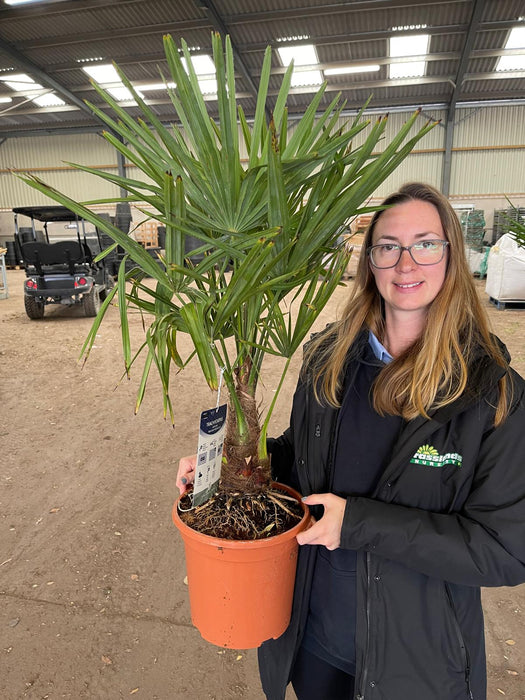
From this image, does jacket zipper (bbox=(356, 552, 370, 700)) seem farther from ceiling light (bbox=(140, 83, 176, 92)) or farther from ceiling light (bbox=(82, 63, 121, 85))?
ceiling light (bbox=(140, 83, 176, 92))

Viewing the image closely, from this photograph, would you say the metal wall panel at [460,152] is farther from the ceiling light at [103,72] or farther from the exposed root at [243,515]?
the exposed root at [243,515]

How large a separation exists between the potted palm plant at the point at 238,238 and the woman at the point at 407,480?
0.12m

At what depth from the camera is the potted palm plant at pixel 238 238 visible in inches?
33.6

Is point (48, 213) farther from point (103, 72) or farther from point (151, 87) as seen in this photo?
point (151, 87)

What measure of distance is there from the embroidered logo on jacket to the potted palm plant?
0.93 ft

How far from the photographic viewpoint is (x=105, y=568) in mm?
2150

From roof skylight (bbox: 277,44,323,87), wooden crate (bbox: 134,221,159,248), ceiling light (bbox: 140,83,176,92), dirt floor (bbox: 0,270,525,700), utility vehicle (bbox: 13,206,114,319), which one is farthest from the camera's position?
wooden crate (bbox: 134,221,159,248)

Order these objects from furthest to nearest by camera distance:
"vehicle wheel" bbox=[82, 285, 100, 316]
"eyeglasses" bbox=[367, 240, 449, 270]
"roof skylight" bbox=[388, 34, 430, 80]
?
"roof skylight" bbox=[388, 34, 430, 80] → "vehicle wheel" bbox=[82, 285, 100, 316] → "eyeglasses" bbox=[367, 240, 449, 270]

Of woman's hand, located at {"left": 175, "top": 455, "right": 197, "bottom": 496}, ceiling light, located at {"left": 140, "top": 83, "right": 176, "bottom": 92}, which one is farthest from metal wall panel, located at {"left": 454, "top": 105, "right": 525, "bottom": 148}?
woman's hand, located at {"left": 175, "top": 455, "right": 197, "bottom": 496}

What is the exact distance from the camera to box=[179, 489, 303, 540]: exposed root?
40.4 inches

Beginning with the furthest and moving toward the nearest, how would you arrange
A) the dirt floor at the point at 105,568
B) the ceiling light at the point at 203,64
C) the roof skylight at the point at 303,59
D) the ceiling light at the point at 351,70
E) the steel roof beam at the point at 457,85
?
the ceiling light at the point at 351,70 → the ceiling light at the point at 203,64 → the roof skylight at the point at 303,59 → the steel roof beam at the point at 457,85 → the dirt floor at the point at 105,568

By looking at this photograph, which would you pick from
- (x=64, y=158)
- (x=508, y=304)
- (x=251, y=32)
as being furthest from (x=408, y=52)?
(x=64, y=158)

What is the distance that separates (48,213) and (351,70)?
809 centimetres

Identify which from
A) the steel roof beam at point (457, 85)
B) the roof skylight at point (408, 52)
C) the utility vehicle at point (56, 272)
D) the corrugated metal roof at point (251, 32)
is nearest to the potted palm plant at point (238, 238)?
the utility vehicle at point (56, 272)
